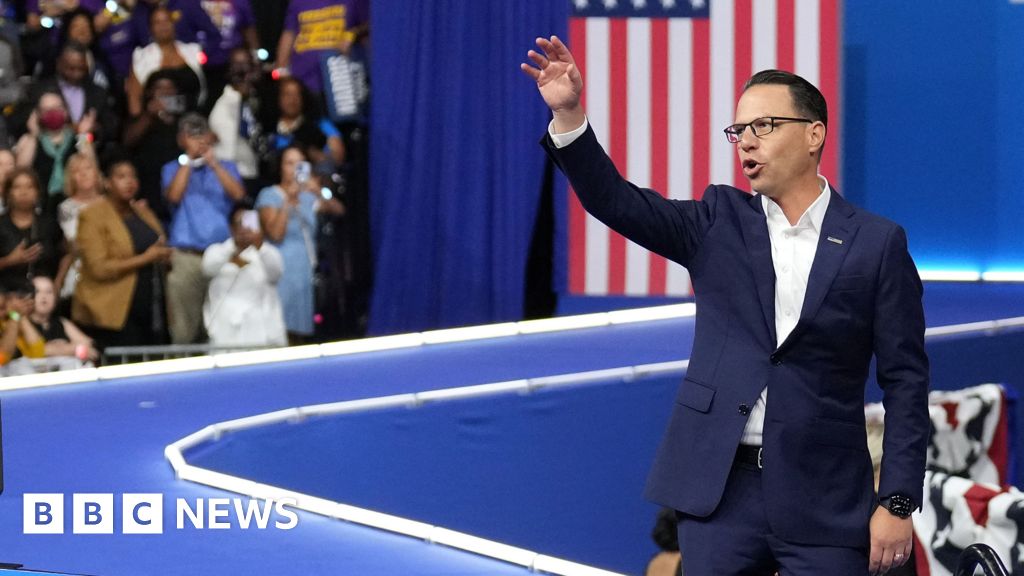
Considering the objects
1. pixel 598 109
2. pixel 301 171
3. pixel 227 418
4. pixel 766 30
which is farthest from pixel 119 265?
pixel 766 30

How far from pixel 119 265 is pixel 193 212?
0.38 metres

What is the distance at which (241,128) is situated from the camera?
6.89 m

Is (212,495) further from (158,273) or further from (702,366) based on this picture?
(158,273)

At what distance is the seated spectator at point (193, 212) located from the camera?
6.44 m

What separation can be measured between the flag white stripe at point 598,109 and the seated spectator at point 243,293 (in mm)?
1521

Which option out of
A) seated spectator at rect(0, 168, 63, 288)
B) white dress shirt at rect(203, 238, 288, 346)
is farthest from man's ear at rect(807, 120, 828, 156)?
seated spectator at rect(0, 168, 63, 288)

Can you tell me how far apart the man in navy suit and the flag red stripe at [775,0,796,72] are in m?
4.53

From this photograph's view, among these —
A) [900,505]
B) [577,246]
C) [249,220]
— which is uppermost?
[249,220]

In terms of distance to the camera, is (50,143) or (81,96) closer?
(50,143)

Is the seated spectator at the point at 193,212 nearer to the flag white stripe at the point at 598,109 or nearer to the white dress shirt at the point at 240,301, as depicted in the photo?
the white dress shirt at the point at 240,301

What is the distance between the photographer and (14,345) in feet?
19.0

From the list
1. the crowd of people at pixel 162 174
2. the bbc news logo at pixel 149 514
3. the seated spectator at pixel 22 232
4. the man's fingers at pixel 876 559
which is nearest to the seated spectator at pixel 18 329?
the crowd of people at pixel 162 174

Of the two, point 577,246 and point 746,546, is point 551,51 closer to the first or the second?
point 746,546

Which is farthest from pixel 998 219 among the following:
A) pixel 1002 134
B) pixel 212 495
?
pixel 212 495
